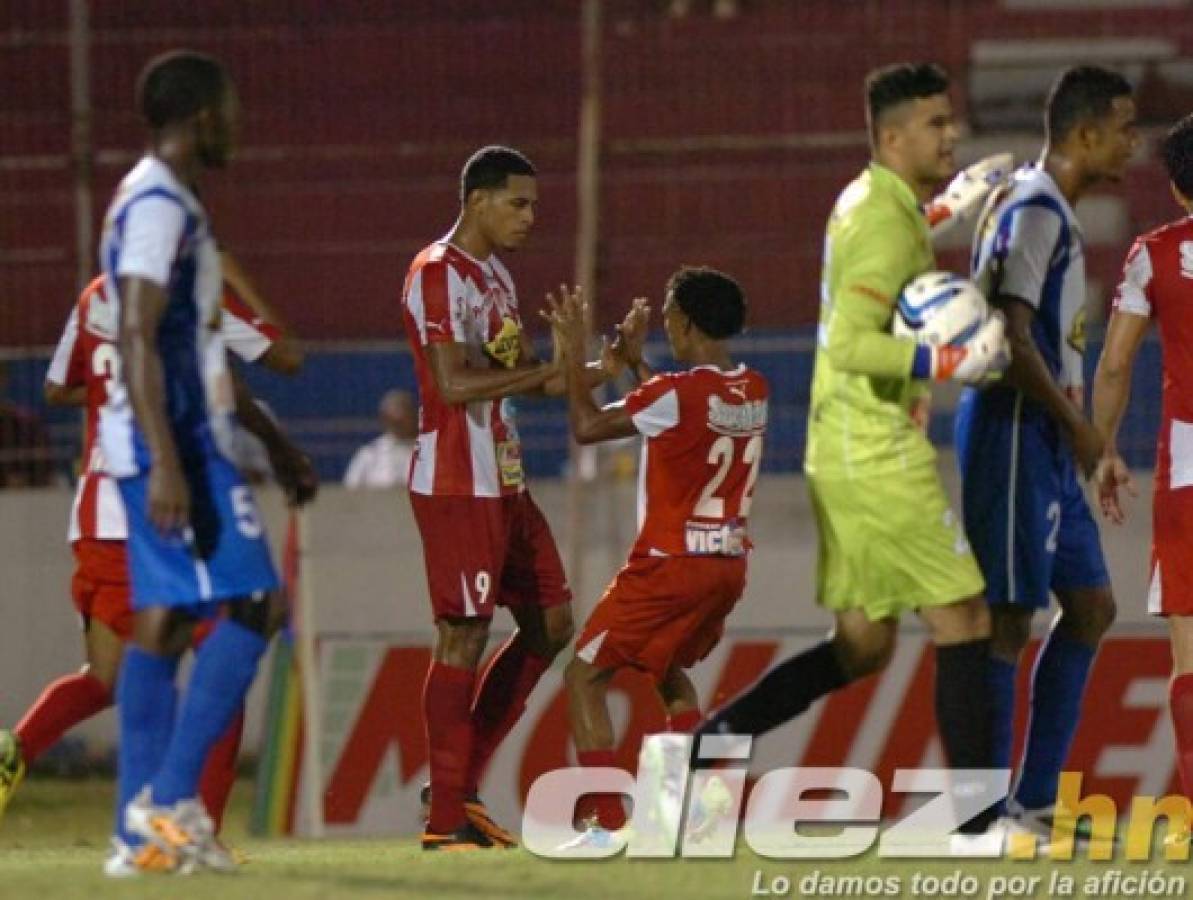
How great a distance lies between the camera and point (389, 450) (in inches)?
586

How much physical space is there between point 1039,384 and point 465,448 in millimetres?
2107

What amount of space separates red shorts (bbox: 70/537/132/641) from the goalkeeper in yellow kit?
2371 mm

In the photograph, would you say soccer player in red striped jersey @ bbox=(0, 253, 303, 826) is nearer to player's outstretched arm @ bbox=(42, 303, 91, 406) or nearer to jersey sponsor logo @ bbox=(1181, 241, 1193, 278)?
player's outstretched arm @ bbox=(42, 303, 91, 406)

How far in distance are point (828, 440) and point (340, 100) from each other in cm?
906

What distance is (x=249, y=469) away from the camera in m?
15.4

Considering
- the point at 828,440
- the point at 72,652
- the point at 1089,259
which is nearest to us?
the point at 828,440

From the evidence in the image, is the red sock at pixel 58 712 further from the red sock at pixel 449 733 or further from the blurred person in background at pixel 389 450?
the blurred person in background at pixel 389 450

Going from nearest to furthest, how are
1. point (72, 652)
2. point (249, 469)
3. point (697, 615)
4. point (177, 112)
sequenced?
point (177, 112) < point (697, 615) < point (72, 652) < point (249, 469)

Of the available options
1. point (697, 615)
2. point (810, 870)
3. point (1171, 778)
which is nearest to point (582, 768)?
point (697, 615)

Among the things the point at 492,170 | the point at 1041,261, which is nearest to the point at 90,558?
the point at 492,170

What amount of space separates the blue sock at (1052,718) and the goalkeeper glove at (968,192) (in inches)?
52.9

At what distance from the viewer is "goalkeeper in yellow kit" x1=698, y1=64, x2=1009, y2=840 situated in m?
7.27

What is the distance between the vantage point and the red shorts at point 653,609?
8828 mm

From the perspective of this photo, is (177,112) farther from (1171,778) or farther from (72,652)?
(72,652)
